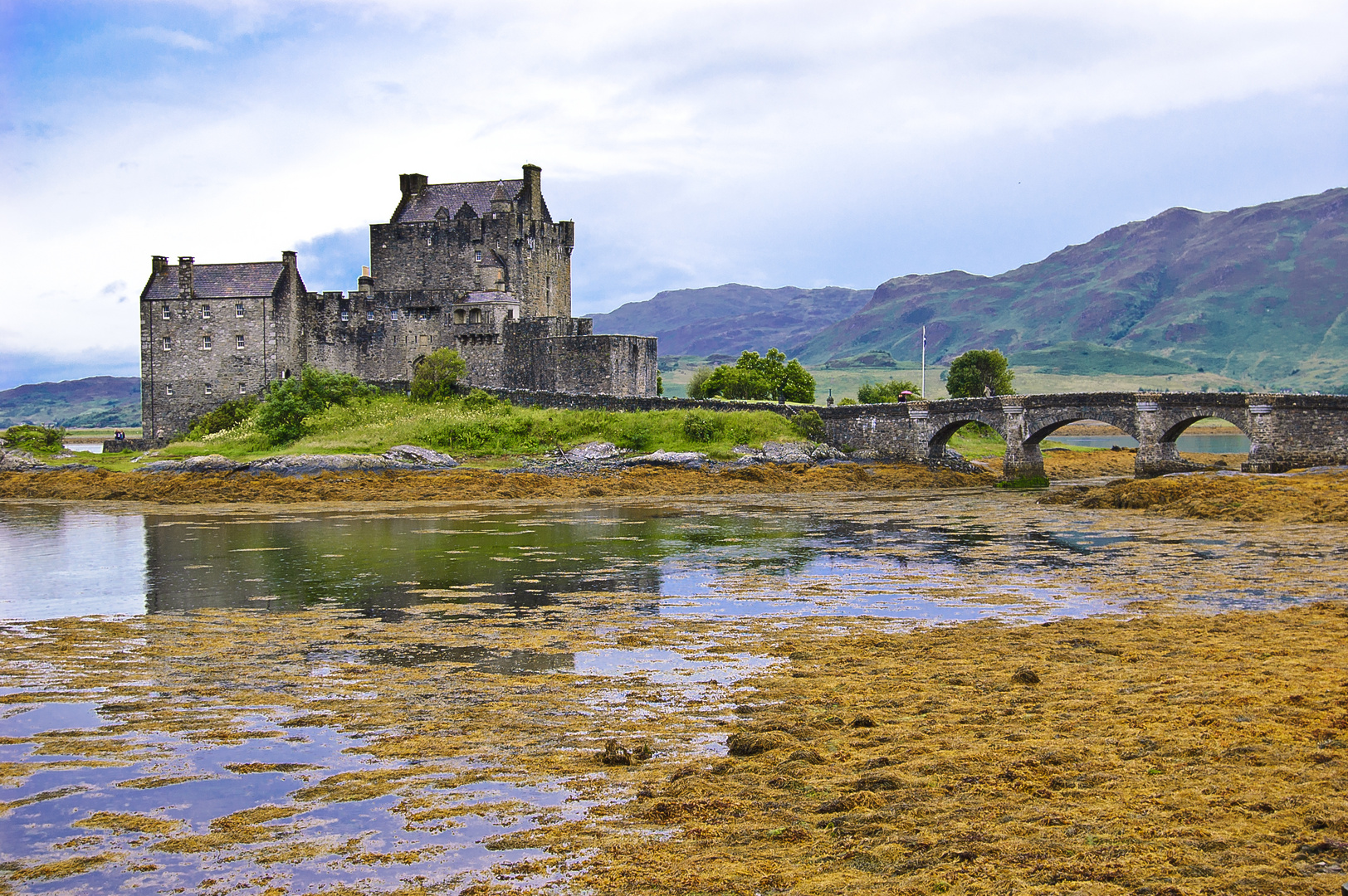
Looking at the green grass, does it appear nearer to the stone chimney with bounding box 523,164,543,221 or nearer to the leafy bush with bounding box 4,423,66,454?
the leafy bush with bounding box 4,423,66,454

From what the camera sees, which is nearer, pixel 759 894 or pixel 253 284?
pixel 759 894

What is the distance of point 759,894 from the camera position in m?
7.41

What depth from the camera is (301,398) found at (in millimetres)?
59062

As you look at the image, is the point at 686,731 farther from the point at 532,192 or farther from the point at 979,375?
the point at 979,375

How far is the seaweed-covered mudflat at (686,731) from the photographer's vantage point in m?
8.06

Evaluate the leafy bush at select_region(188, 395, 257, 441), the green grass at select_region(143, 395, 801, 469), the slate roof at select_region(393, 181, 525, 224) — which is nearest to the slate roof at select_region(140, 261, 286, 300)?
the leafy bush at select_region(188, 395, 257, 441)

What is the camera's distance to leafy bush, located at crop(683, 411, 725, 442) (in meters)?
54.9

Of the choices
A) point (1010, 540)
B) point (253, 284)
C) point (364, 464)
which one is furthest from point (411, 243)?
point (1010, 540)

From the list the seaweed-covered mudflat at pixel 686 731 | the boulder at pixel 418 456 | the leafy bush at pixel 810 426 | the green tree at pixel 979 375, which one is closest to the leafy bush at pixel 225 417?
the boulder at pixel 418 456

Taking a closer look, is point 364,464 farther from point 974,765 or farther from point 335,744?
point 974,765

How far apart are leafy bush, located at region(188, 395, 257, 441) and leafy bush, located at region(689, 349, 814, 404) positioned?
29.0 m

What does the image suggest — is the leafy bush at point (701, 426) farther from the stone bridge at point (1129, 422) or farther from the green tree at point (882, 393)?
the green tree at point (882, 393)

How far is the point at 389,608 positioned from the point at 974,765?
533 inches

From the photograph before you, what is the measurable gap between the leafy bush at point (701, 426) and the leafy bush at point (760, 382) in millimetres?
15282
